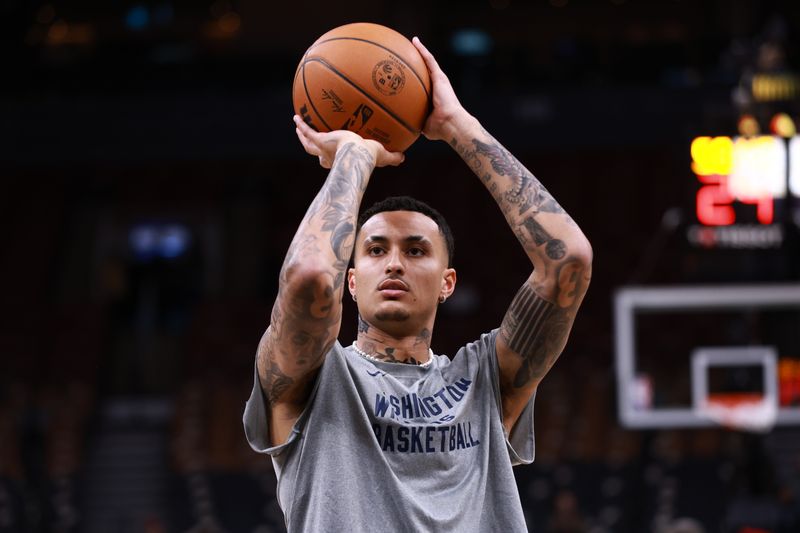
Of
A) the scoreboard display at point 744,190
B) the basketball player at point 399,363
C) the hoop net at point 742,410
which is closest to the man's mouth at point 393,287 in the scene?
the basketball player at point 399,363

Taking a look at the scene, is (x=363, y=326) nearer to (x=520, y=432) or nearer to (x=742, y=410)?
(x=520, y=432)

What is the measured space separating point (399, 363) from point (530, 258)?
366 mm

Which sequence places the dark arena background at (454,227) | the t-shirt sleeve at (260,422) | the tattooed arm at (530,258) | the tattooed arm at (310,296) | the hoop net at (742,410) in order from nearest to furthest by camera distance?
the tattooed arm at (310,296) → the t-shirt sleeve at (260,422) → the tattooed arm at (530,258) → the hoop net at (742,410) → the dark arena background at (454,227)

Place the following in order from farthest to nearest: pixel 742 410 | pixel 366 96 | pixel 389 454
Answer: pixel 742 410
pixel 366 96
pixel 389 454

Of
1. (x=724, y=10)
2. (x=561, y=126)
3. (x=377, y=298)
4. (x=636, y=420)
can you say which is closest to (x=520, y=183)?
(x=377, y=298)

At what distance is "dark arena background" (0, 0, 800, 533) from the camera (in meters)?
8.33

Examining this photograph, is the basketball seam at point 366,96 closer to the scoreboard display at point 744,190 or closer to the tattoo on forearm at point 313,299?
the tattoo on forearm at point 313,299

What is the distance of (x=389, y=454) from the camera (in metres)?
2.40

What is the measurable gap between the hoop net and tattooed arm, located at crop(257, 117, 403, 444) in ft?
20.0

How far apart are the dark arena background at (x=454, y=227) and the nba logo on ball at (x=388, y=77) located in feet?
16.2

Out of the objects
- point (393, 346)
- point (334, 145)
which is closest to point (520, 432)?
point (393, 346)

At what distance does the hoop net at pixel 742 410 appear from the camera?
810 centimetres

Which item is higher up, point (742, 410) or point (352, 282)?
point (742, 410)

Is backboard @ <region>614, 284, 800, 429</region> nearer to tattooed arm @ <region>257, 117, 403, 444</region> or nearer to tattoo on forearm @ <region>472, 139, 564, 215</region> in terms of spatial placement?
tattoo on forearm @ <region>472, 139, 564, 215</region>
